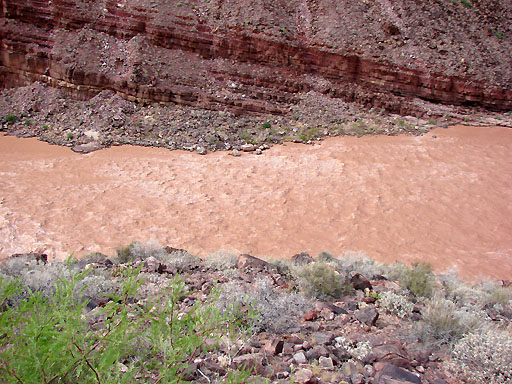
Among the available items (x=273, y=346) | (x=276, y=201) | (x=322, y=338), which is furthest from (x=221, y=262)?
(x=276, y=201)

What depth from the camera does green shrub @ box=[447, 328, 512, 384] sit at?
3113 mm

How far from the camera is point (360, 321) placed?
4.02 m

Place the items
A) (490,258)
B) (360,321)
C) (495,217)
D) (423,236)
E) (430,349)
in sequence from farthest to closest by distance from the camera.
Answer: (495,217) → (423,236) → (490,258) → (360,321) → (430,349)

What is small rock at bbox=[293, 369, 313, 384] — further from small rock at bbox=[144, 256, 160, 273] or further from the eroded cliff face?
the eroded cliff face

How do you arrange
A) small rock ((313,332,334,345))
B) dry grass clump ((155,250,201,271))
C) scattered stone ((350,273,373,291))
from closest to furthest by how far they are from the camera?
small rock ((313,332,334,345))
scattered stone ((350,273,373,291))
dry grass clump ((155,250,201,271))

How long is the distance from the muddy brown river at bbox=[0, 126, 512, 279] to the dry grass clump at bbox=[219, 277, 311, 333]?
3.85 metres

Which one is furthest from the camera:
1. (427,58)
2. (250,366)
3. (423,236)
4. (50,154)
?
(427,58)

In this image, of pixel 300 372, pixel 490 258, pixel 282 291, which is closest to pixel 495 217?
pixel 490 258

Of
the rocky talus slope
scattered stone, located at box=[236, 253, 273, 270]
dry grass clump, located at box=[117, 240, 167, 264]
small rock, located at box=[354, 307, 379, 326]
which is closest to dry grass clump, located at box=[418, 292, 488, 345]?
the rocky talus slope

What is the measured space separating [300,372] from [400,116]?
16526mm

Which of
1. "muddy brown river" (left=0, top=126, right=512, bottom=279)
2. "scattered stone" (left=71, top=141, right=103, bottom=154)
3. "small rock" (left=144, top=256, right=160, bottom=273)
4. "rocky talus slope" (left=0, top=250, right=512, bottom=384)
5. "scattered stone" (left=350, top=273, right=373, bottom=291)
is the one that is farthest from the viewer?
"scattered stone" (left=71, top=141, right=103, bottom=154)

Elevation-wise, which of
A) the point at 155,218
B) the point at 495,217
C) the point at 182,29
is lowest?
the point at 155,218

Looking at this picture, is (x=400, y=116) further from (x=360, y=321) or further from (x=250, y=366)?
(x=250, y=366)

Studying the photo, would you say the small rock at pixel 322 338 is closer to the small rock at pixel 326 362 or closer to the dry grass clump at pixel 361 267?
the small rock at pixel 326 362
